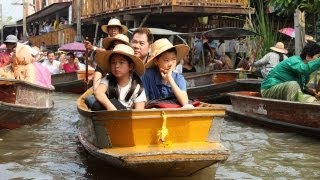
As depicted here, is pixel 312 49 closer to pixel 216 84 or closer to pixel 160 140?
pixel 160 140

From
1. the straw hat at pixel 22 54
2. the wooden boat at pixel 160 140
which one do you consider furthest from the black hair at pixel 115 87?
the straw hat at pixel 22 54

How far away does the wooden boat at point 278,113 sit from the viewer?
8234mm

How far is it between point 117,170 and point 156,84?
1.06 m

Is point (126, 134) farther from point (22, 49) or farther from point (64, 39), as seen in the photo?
point (64, 39)

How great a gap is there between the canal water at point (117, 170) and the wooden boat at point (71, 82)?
22.2ft

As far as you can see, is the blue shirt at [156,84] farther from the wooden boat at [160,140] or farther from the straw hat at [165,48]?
the wooden boat at [160,140]

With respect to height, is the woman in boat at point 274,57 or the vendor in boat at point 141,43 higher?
the vendor in boat at point 141,43

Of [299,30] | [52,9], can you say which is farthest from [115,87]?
[52,9]

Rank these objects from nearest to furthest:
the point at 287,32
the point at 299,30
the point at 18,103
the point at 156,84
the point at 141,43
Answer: the point at 156,84
the point at 141,43
the point at 18,103
the point at 299,30
the point at 287,32

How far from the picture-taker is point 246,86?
12336mm

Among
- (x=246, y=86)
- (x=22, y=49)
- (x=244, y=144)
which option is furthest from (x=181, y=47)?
(x=246, y=86)

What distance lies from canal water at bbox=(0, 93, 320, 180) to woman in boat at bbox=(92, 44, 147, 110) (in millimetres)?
803

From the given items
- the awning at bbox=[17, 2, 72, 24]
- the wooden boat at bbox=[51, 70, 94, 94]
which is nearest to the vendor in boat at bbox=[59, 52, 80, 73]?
the wooden boat at bbox=[51, 70, 94, 94]

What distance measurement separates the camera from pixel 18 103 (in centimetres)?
934
